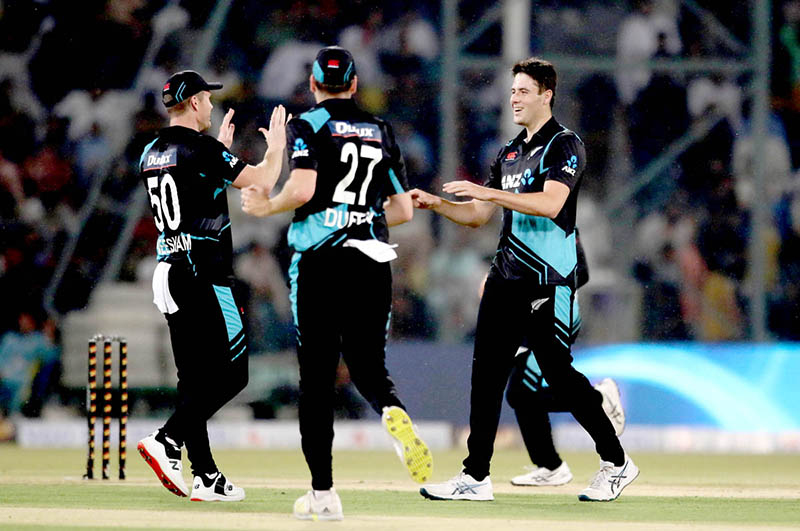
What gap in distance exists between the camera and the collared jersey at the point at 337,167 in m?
6.46

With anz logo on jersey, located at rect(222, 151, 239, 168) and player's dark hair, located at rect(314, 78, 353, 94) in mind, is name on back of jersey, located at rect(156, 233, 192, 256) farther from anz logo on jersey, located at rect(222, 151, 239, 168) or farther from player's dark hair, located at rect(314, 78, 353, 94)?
player's dark hair, located at rect(314, 78, 353, 94)

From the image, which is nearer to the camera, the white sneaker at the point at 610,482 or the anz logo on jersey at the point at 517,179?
the anz logo on jersey at the point at 517,179

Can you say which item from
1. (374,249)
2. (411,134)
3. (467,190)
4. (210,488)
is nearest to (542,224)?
(467,190)

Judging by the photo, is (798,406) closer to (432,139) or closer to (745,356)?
(745,356)

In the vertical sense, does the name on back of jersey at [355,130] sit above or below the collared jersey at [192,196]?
above

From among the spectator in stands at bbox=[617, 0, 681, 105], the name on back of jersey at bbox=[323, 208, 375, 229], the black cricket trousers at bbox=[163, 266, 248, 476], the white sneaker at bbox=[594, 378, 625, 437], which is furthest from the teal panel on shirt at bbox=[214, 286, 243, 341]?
the spectator in stands at bbox=[617, 0, 681, 105]

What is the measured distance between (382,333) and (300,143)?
3.17 feet

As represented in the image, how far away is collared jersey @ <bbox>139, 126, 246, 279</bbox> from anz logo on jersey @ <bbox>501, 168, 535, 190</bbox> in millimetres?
1449

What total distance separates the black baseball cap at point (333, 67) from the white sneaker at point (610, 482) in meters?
2.73

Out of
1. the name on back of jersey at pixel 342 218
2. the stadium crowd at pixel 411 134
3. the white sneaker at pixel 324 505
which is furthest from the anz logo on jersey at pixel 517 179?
the stadium crowd at pixel 411 134

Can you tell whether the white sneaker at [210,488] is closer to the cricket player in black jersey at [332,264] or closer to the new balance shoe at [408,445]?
the cricket player in black jersey at [332,264]

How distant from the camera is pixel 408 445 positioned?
629 cm

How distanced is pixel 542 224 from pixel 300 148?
172 centimetres

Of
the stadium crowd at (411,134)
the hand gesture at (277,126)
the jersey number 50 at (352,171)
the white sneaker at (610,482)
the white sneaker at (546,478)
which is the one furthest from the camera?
the stadium crowd at (411,134)
